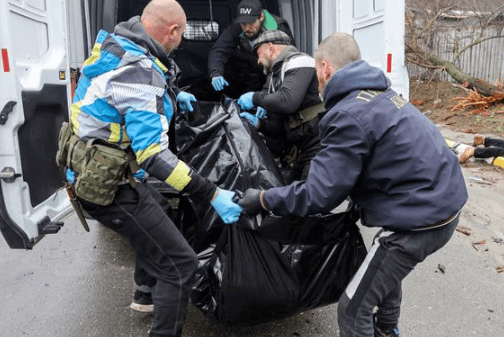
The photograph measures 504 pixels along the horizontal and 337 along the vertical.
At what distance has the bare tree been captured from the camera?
35.0 ft

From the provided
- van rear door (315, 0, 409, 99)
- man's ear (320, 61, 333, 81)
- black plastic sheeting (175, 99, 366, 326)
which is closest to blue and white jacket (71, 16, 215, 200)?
black plastic sheeting (175, 99, 366, 326)

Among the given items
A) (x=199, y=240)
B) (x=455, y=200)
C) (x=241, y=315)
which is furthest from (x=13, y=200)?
(x=455, y=200)

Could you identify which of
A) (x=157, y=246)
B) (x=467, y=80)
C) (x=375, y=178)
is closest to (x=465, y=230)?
(x=375, y=178)

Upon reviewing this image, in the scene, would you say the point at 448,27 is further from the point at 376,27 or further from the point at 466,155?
the point at 376,27

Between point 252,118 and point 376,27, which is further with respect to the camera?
point 252,118

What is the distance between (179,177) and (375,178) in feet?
A: 2.67

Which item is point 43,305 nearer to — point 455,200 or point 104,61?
point 104,61

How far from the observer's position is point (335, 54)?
2.04 m

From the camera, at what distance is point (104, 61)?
1979mm

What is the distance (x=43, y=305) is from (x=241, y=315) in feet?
4.78

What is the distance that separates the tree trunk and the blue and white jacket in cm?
868

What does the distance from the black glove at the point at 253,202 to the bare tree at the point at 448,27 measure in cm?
922

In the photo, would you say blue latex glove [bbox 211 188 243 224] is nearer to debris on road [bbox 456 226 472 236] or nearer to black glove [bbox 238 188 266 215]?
black glove [bbox 238 188 266 215]

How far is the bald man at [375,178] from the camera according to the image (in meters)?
1.83
